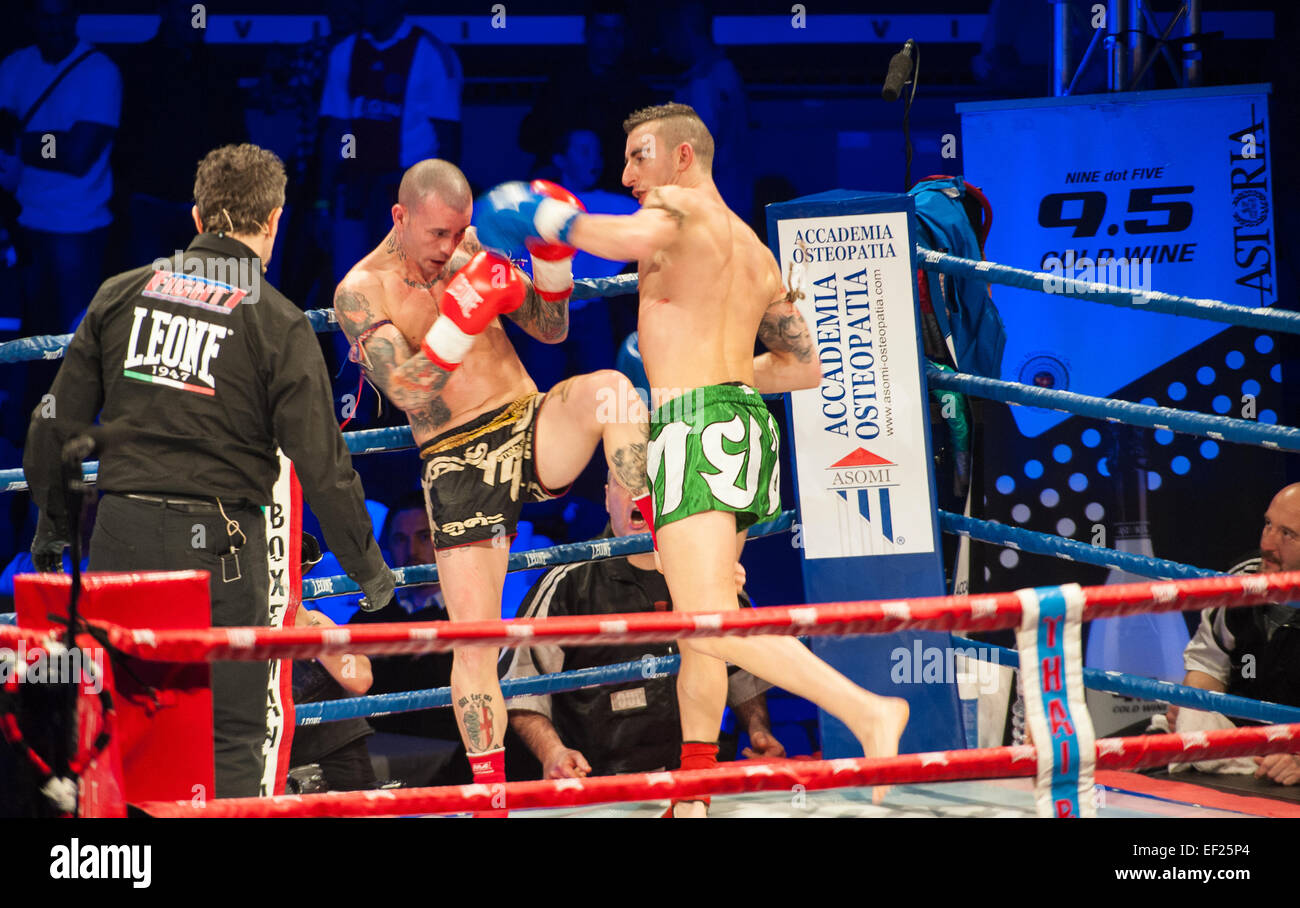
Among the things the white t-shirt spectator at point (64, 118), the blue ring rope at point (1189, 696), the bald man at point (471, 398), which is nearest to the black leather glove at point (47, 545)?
the bald man at point (471, 398)

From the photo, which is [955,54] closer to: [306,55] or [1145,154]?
[1145,154]

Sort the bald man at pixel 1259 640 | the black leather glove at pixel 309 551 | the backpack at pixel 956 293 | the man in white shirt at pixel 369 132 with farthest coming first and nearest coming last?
the man in white shirt at pixel 369 132
the backpack at pixel 956 293
the bald man at pixel 1259 640
the black leather glove at pixel 309 551

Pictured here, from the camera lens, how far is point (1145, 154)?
414cm

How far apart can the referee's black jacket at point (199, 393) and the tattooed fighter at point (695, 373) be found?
64cm

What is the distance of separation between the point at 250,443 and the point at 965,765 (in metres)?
1.34

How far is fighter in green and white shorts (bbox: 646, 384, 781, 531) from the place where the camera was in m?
2.64

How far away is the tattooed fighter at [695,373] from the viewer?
2605mm

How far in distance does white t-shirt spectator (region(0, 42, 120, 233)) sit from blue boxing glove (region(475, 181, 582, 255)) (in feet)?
8.61

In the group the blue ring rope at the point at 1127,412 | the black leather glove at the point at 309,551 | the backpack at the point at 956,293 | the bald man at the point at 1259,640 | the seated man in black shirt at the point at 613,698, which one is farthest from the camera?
the seated man in black shirt at the point at 613,698

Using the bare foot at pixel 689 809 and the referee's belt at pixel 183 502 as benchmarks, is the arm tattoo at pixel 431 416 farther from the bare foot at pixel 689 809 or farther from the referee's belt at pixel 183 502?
the bare foot at pixel 689 809

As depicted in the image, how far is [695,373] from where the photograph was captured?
2.68 meters

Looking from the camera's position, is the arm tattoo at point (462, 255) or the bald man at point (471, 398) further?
the arm tattoo at point (462, 255)
